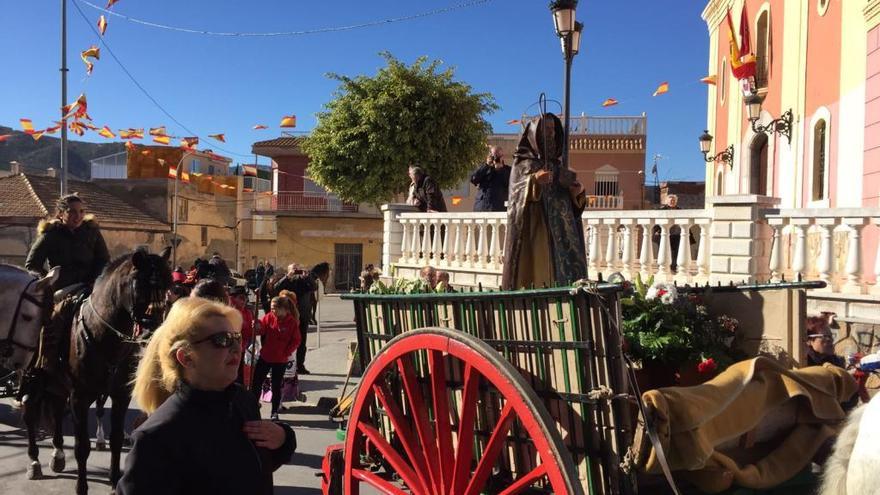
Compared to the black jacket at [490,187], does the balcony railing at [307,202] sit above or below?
above

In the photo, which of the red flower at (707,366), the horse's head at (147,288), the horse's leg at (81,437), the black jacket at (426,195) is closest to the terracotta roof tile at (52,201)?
the black jacket at (426,195)

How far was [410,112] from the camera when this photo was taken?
22797 millimetres

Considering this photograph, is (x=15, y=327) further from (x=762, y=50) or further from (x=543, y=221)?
(x=762, y=50)

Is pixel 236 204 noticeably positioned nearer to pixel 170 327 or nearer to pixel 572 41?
pixel 572 41

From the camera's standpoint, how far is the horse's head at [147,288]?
5.52 meters

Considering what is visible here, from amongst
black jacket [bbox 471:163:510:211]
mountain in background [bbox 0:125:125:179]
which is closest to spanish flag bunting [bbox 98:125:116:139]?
black jacket [bbox 471:163:510:211]

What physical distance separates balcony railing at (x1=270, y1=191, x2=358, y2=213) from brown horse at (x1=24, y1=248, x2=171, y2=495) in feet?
104

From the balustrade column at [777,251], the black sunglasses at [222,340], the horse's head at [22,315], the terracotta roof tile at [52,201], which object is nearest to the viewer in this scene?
the black sunglasses at [222,340]

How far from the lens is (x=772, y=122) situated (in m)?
16.0

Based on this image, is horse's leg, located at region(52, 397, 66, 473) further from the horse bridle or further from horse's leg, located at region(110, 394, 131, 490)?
horse's leg, located at region(110, 394, 131, 490)

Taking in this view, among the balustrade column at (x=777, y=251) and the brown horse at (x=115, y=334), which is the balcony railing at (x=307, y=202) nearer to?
the balustrade column at (x=777, y=251)

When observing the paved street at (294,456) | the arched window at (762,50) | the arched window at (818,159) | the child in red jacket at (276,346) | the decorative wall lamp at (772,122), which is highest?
the arched window at (762,50)

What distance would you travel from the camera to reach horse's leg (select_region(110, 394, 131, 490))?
5414 millimetres

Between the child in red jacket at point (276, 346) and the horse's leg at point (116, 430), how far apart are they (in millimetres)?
2532
